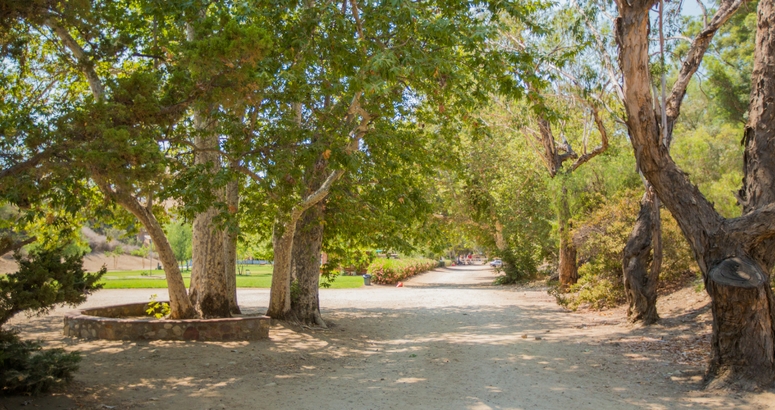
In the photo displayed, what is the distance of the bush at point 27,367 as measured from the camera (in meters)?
5.70

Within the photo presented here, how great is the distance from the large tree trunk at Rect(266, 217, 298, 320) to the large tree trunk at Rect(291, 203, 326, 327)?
0.36 m

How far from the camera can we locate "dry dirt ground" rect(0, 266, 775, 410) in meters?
6.62

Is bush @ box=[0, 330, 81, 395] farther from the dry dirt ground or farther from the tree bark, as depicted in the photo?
the tree bark

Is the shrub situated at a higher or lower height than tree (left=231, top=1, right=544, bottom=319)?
lower

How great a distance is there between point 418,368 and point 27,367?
499 cm

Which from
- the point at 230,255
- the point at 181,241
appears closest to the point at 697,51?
the point at 230,255

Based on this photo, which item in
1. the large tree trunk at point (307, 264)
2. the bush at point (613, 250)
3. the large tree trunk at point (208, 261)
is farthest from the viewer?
the bush at point (613, 250)

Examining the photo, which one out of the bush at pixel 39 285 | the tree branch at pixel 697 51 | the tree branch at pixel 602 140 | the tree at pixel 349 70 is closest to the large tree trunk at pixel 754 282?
the tree branch at pixel 697 51

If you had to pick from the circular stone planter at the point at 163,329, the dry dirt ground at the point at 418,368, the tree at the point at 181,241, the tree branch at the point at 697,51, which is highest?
the tree branch at the point at 697,51

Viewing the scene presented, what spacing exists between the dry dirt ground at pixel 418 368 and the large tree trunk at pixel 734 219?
0.52 m

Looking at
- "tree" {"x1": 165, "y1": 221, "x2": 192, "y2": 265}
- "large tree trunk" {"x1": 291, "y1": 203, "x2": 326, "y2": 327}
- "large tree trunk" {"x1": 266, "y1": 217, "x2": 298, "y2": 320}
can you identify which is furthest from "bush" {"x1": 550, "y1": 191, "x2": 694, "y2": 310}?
"tree" {"x1": 165, "y1": 221, "x2": 192, "y2": 265}

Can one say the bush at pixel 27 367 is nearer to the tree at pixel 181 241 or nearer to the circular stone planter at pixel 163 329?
the circular stone planter at pixel 163 329

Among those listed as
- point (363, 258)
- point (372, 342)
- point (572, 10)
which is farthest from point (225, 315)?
point (572, 10)

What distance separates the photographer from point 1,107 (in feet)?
25.4
